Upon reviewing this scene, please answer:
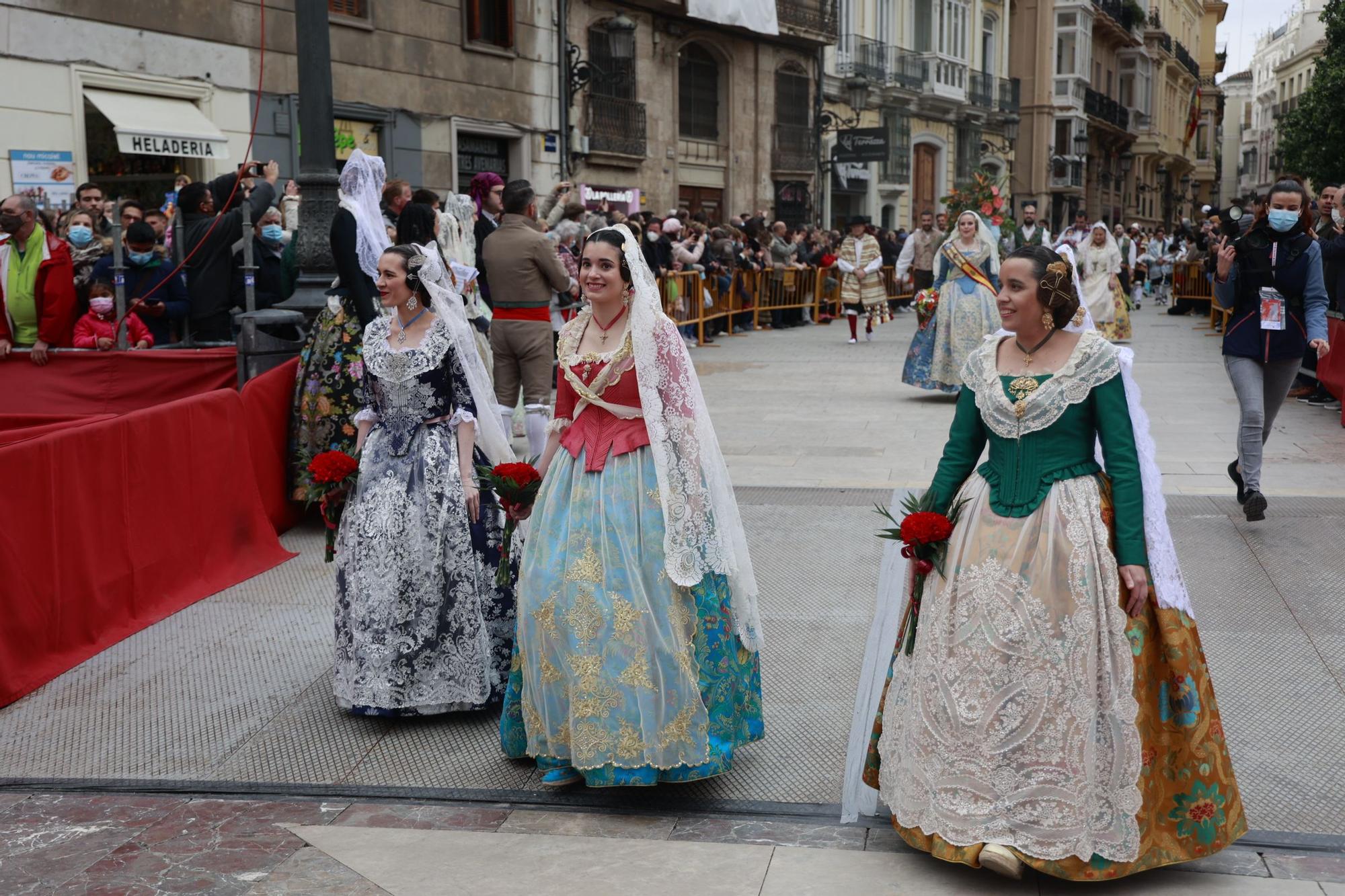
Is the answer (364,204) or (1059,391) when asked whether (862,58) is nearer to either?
(364,204)

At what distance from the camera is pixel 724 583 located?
4379 millimetres

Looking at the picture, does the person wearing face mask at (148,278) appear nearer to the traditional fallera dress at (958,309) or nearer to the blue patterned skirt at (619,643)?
the blue patterned skirt at (619,643)

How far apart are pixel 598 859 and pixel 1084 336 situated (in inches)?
79.3

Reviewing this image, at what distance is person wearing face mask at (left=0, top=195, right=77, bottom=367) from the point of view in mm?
9047

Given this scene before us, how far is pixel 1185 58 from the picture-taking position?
70.8m

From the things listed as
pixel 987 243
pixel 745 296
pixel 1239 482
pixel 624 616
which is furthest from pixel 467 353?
pixel 745 296

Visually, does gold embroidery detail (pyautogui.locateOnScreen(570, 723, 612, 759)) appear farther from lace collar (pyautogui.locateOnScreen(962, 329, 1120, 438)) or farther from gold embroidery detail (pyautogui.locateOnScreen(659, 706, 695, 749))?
lace collar (pyautogui.locateOnScreen(962, 329, 1120, 438))

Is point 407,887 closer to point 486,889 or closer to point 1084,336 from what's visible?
point 486,889

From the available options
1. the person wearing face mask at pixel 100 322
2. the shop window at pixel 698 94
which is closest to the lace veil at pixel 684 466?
the person wearing face mask at pixel 100 322

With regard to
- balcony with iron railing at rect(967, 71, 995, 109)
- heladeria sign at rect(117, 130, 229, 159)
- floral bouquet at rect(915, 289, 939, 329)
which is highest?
balcony with iron railing at rect(967, 71, 995, 109)

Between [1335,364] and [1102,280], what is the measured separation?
6332 millimetres

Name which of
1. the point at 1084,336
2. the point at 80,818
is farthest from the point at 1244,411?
the point at 80,818

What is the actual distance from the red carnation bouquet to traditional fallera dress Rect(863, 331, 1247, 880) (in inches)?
92.3

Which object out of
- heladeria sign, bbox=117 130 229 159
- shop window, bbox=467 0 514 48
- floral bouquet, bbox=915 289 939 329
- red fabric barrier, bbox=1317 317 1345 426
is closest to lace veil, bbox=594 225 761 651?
floral bouquet, bbox=915 289 939 329
